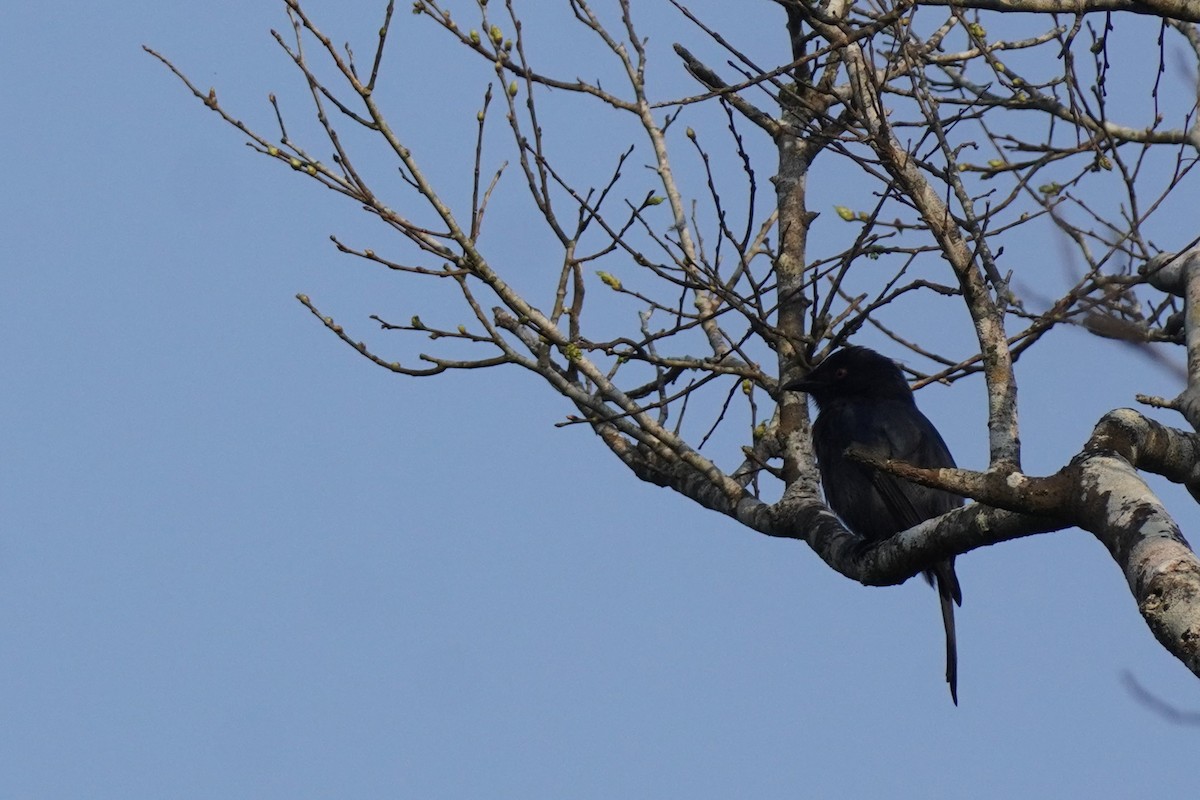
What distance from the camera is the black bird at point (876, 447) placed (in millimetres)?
7195

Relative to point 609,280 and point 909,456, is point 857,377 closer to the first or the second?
point 909,456

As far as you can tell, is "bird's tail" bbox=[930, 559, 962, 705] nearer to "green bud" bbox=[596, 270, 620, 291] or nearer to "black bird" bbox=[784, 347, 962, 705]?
"black bird" bbox=[784, 347, 962, 705]

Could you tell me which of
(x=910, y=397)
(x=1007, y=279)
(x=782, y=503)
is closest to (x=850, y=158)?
(x=1007, y=279)

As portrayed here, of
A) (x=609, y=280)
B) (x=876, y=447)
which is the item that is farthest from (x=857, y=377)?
(x=609, y=280)

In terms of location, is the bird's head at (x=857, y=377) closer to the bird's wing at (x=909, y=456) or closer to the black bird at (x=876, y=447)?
the black bird at (x=876, y=447)

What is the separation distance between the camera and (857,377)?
7.96 metres

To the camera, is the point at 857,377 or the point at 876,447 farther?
the point at 857,377

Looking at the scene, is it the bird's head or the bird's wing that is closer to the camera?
the bird's wing

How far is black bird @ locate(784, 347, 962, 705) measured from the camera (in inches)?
283

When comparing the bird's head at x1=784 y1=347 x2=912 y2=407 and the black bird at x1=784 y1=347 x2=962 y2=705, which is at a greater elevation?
the bird's head at x1=784 y1=347 x2=912 y2=407

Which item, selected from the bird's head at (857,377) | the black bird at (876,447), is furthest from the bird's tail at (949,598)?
the bird's head at (857,377)

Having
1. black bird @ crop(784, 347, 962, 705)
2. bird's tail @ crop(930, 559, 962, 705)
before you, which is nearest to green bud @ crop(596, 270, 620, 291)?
black bird @ crop(784, 347, 962, 705)

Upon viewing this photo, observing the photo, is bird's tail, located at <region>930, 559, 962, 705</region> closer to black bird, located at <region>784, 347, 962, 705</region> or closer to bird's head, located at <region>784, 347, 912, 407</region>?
black bird, located at <region>784, 347, 962, 705</region>

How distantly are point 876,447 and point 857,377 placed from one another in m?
0.57
